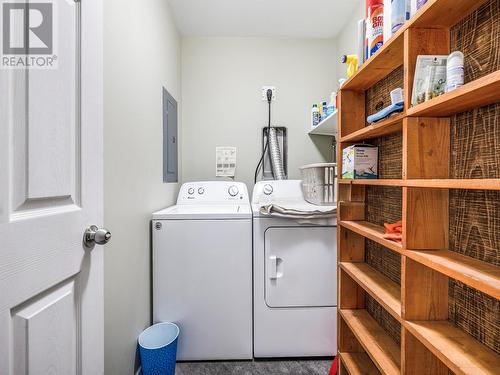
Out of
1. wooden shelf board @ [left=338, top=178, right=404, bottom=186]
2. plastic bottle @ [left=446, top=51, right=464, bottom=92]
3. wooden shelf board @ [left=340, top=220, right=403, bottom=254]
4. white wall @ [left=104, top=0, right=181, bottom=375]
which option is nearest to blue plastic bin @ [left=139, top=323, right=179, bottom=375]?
white wall @ [left=104, top=0, right=181, bottom=375]

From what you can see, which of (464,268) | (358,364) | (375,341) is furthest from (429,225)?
(358,364)

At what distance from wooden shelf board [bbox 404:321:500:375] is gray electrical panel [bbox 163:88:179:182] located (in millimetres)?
1754

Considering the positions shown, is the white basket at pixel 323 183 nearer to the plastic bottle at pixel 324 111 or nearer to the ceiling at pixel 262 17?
the plastic bottle at pixel 324 111

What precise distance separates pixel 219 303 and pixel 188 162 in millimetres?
1413

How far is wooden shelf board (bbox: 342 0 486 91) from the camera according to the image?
0.71 m

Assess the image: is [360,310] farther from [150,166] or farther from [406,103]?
[150,166]

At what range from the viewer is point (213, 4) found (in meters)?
2.05

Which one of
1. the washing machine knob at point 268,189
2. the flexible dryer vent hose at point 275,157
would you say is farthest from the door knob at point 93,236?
the flexible dryer vent hose at point 275,157

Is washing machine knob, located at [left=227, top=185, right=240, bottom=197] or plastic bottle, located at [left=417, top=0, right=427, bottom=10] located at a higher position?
plastic bottle, located at [left=417, top=0, right=427, bottom=10]

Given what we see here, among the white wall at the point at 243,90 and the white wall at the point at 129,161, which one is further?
the white wall at the point at 243,90

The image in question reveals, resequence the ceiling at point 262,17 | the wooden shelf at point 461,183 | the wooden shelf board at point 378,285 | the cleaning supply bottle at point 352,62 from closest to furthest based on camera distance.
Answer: the wooden shelf at point 461,183, the wooden shelf board at point 378,285, the cleaning supply bottle at point 352,62, the ceiling at point 262,17

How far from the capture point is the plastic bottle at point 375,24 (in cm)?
103

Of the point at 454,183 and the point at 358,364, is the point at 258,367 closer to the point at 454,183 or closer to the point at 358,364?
the point at 358,364

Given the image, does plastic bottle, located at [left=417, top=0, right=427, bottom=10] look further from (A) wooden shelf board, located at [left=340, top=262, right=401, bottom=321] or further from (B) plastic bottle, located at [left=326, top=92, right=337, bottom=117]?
(B) plastic bottle, located at [left=326, top=92, right=337, bottom=117]
